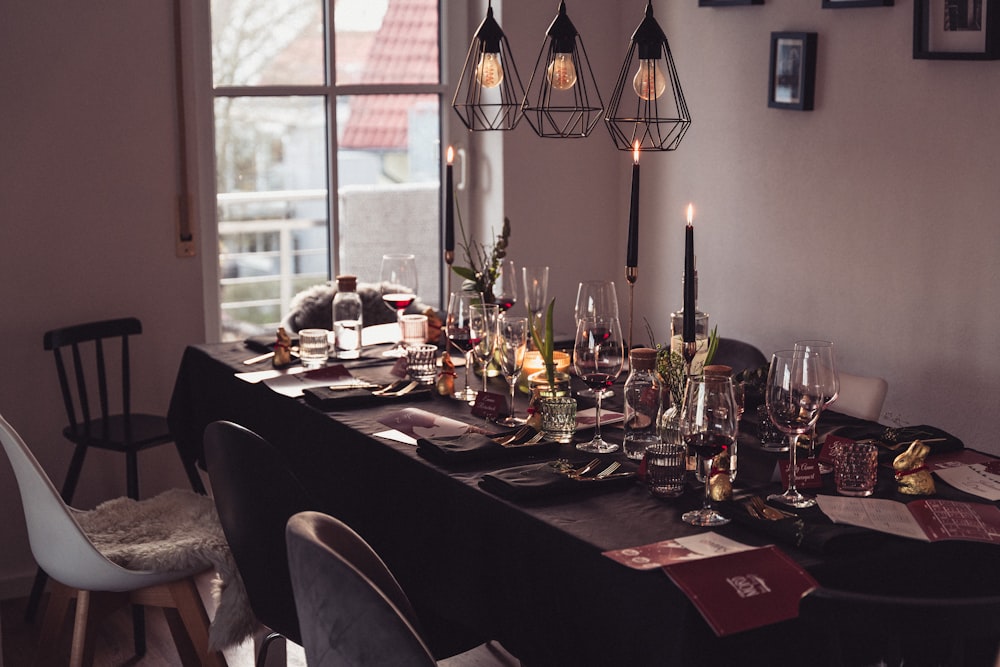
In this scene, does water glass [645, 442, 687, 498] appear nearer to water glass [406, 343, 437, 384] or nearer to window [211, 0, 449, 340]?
water glass [406, 343, 437, 384]

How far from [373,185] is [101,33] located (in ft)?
3.42

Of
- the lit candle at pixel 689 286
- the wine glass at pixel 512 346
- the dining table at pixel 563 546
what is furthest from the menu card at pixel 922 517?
the wine glass at pixel 512 346

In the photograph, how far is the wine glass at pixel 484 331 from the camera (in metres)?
2.55

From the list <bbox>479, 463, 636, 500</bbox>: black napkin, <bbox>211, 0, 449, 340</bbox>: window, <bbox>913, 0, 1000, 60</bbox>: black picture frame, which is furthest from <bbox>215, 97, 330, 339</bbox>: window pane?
<bbox>479, 463, 636, 500</bbox>: black napkin

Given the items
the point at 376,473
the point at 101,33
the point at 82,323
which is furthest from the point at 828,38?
the point at 82,323

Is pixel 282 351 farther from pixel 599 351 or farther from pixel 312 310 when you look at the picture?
pixel 599 351

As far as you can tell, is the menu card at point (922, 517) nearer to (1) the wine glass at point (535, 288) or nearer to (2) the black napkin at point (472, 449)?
(2) the black napkin at point (472, 449)

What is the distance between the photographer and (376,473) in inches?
88.2

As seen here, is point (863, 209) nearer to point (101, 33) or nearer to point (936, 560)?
point (936, 560)

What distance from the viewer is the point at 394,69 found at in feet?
13.0

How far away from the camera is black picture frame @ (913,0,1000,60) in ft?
8.86

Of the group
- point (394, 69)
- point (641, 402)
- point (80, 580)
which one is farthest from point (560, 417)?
point (394, 69)

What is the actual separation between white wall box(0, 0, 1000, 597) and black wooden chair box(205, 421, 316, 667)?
1.58 metres

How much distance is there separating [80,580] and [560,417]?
104 cm
